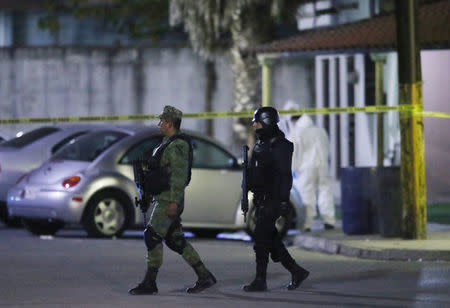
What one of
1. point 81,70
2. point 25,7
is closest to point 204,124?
point 81,70

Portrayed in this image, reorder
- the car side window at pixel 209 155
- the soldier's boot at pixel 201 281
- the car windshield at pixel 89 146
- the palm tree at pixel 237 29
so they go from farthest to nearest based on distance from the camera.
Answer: the palm tree at pixel 237 29, the car windshield at pixel 89 146, the car side window at pixel 209 155, the soldier's boot at pixel 201 281

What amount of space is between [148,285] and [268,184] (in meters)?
1.43

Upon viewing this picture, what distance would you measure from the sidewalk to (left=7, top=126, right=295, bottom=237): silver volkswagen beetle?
1.05m

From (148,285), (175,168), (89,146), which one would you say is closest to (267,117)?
(175,168)

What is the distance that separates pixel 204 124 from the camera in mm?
33438

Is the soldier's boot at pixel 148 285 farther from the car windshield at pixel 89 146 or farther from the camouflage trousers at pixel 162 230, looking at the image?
the car windshield at pixel 89 146

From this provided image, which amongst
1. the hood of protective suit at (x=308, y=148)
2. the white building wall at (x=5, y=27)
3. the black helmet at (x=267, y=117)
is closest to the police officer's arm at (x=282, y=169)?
the black helmet at (x=267, y=117)

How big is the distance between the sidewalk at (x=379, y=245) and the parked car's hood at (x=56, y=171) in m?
3.13

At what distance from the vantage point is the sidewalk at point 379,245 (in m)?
17.3

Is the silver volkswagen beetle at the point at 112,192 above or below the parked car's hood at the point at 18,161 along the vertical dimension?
below

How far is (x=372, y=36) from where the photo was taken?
25.4 meters

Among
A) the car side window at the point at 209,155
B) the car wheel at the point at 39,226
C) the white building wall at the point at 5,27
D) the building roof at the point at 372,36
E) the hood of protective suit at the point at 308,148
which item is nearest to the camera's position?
the car side window at the point at 209,155

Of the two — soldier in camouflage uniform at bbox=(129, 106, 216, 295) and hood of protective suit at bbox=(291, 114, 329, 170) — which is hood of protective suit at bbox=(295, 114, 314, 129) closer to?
hood of protective suit at bbox=(291, 114, 329, 170)

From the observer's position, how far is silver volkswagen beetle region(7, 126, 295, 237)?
66.5 feet
